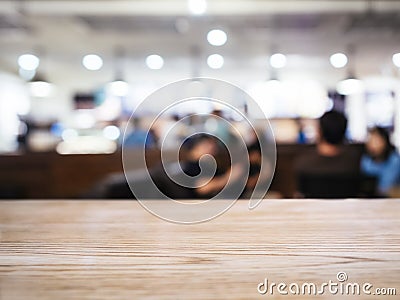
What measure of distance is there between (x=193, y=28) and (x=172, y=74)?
357 centimetres

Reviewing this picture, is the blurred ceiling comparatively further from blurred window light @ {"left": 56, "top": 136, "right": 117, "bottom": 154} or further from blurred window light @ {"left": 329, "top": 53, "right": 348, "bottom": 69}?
blurred window light @ {"left": 56, "top": 136, "right": 117, "bottom": 154}

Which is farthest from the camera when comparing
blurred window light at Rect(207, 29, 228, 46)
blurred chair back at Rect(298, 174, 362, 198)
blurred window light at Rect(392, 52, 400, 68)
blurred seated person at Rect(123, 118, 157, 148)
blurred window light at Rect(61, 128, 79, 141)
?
blurred window light at Rect(61, 128, 79, 141)

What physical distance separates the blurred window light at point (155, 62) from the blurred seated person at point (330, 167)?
6.07 metres

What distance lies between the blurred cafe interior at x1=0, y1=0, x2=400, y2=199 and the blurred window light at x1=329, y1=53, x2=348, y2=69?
4 cm

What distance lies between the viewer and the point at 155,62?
8.88 metres

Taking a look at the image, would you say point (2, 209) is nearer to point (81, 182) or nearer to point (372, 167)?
point (372, 167)

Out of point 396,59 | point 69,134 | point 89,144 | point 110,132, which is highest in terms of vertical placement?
point 396,59

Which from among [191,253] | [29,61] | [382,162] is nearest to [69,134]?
[29,61]

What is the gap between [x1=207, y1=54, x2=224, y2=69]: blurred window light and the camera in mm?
8267

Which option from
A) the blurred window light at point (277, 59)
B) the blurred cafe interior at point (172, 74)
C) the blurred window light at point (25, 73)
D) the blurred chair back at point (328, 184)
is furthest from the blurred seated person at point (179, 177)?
the blurred window light at point (25, 73)

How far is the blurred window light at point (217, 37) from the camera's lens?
638 cm

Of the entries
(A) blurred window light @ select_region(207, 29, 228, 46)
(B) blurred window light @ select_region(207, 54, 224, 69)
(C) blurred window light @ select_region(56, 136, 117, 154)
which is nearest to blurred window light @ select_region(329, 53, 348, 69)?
(B) blurred window light @ select_region(207, 54, 224, 69)

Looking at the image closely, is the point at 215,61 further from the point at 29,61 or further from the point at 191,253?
the point at 191,253

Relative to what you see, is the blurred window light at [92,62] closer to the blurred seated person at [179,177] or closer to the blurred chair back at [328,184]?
the blurred chair back at [328,184]
